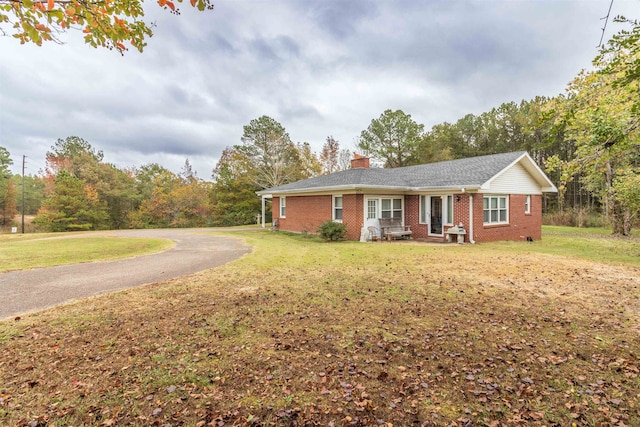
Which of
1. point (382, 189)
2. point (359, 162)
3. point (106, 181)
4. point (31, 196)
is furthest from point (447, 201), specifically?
point (31, 196)

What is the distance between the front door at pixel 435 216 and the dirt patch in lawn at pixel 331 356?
902 cm

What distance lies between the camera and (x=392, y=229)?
51.8 feet

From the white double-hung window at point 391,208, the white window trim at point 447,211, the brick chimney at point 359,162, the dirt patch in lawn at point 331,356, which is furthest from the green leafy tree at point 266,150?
the dirt patch in lawn at point 331,356

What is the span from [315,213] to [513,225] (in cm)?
1080

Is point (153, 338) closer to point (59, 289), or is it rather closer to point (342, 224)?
point (59, 289)

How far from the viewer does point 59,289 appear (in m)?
6.56

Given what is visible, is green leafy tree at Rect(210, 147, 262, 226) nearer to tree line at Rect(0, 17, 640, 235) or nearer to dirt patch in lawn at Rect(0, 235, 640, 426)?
tree line at Rect(0, 17, 640, 235)

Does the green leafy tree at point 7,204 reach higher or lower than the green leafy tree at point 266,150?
lower

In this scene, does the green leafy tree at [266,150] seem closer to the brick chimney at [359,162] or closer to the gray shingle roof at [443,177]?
the brick chimney at [359,162]

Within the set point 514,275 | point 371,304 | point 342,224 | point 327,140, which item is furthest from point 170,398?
point 327,140

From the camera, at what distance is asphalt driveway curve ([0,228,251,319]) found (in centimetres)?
586

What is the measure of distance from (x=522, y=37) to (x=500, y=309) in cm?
810

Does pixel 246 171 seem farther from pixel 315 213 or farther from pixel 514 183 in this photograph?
pixel 514 183

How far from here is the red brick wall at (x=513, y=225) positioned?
14500mm
